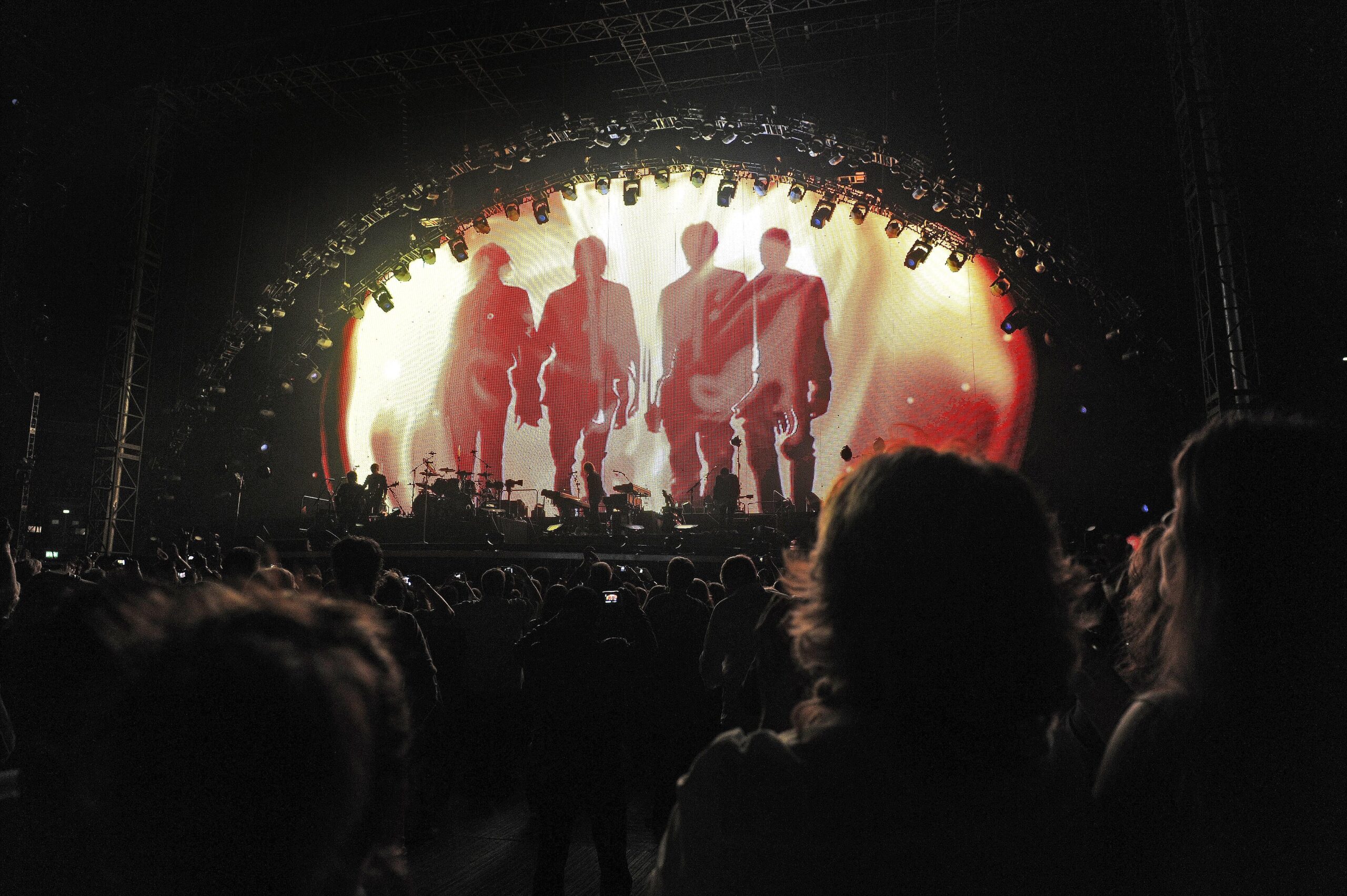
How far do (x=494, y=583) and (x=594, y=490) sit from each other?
7.68m

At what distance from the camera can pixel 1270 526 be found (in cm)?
108

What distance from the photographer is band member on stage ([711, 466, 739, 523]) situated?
40.0 ft

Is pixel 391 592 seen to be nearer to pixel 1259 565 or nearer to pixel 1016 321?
pixel 1259 565

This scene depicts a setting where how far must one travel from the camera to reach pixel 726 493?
12273mm

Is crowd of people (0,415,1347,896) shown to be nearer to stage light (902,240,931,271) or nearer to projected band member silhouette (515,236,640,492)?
stage light (902,240,931,271)

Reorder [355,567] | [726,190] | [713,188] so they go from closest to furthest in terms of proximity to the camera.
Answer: [355,567] → [726,190] → [713,188]

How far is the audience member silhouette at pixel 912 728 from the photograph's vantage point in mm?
773

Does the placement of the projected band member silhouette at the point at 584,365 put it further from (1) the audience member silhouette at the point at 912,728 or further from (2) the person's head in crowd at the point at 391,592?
(1) the audience member silhouette at the point at 912,728

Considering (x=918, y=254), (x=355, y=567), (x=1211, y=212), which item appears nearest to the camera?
(x=355, y=567)

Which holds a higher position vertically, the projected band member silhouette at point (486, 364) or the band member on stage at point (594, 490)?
the projected band member silhouette at point (486, 364)

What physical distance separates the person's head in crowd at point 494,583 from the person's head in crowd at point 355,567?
1.72m

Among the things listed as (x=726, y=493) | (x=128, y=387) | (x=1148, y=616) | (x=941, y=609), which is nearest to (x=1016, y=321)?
(x=726, y=493)

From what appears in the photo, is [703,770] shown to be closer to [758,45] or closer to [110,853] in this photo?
[110,853]

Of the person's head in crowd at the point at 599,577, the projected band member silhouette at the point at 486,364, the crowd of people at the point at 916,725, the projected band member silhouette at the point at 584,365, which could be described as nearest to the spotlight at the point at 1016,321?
the projected band member silhouette at the point at 584,365
